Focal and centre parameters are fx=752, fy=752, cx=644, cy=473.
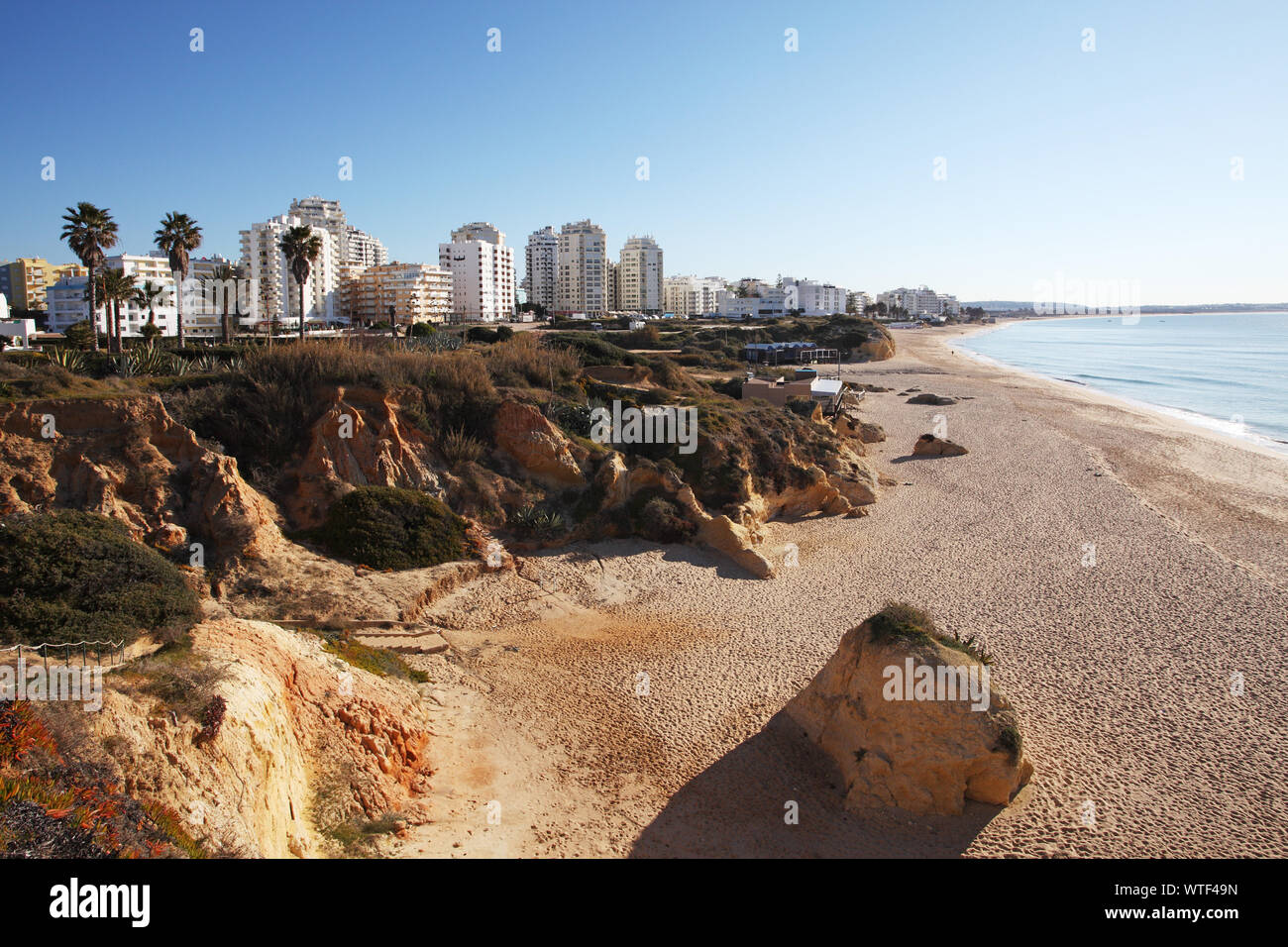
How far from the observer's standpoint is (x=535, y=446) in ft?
58.3

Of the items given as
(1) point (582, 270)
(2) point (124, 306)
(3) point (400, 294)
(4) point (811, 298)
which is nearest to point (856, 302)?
(4) point (811, 298)

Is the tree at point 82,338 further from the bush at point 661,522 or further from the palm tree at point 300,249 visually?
the bush at point 661,522

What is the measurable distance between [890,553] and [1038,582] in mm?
3099

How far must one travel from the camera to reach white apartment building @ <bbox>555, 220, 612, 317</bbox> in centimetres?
13550

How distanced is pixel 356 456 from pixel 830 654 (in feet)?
33.9

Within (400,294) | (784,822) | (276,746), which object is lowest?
(784,822)

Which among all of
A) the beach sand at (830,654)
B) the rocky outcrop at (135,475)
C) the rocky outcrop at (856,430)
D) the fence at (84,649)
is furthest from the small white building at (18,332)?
the fence at (84,649)

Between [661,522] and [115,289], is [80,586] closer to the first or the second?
[661,522]

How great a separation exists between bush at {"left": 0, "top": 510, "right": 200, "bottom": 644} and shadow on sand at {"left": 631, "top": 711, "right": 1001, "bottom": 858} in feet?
19.2

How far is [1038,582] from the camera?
51.6 feet

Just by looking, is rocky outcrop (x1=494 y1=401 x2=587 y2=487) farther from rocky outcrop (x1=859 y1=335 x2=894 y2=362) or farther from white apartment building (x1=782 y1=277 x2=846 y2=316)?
white apartment building (x1=782 y1=277 x2=846 y2=316)

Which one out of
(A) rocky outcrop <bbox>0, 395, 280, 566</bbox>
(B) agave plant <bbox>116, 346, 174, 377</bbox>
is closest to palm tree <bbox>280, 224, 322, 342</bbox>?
(B) agave plant <bbox>116, 346, 174, 377</bbox>

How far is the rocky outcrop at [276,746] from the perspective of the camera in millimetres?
5680

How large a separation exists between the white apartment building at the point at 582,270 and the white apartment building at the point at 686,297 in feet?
73.3
